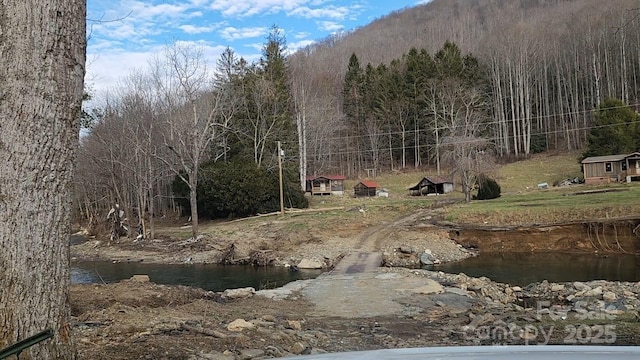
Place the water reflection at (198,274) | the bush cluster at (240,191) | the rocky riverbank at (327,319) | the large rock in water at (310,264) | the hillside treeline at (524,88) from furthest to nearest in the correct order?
the hillside treeline at (524,88)
the bush cluster at (240,191)
the large rock in water at (310,264)
the water reflection at (198,274)
the rocky riverbank at (327,319)

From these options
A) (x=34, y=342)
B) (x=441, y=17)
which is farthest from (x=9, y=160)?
(x=441, y=17)

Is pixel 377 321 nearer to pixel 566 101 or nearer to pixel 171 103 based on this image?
pixel 171 103

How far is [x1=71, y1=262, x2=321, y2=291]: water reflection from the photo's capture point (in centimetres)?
1714

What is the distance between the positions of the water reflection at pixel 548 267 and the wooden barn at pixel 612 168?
1945 centimetres

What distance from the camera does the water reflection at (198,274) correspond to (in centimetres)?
1714

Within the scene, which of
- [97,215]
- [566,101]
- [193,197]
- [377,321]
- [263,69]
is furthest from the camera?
[566,101]

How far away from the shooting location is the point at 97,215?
38281 mm

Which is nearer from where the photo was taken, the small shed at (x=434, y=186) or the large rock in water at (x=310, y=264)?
the large rock in water at (x=310, y=264)

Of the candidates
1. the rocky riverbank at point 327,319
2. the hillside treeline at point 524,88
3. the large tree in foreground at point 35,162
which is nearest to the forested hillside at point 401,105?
the hillside treeline at point 524,88

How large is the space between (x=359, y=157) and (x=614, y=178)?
26.8 meters

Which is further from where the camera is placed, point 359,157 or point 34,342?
point 359,157

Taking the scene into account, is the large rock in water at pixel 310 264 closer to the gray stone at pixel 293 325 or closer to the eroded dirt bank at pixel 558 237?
the eroded dirt bank at pixel 558 237

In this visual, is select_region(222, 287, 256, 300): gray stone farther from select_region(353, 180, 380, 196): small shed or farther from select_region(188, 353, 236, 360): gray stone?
select_region(353, 180, 380, 196): small shed

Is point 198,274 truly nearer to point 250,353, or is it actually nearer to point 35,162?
point 250,353
